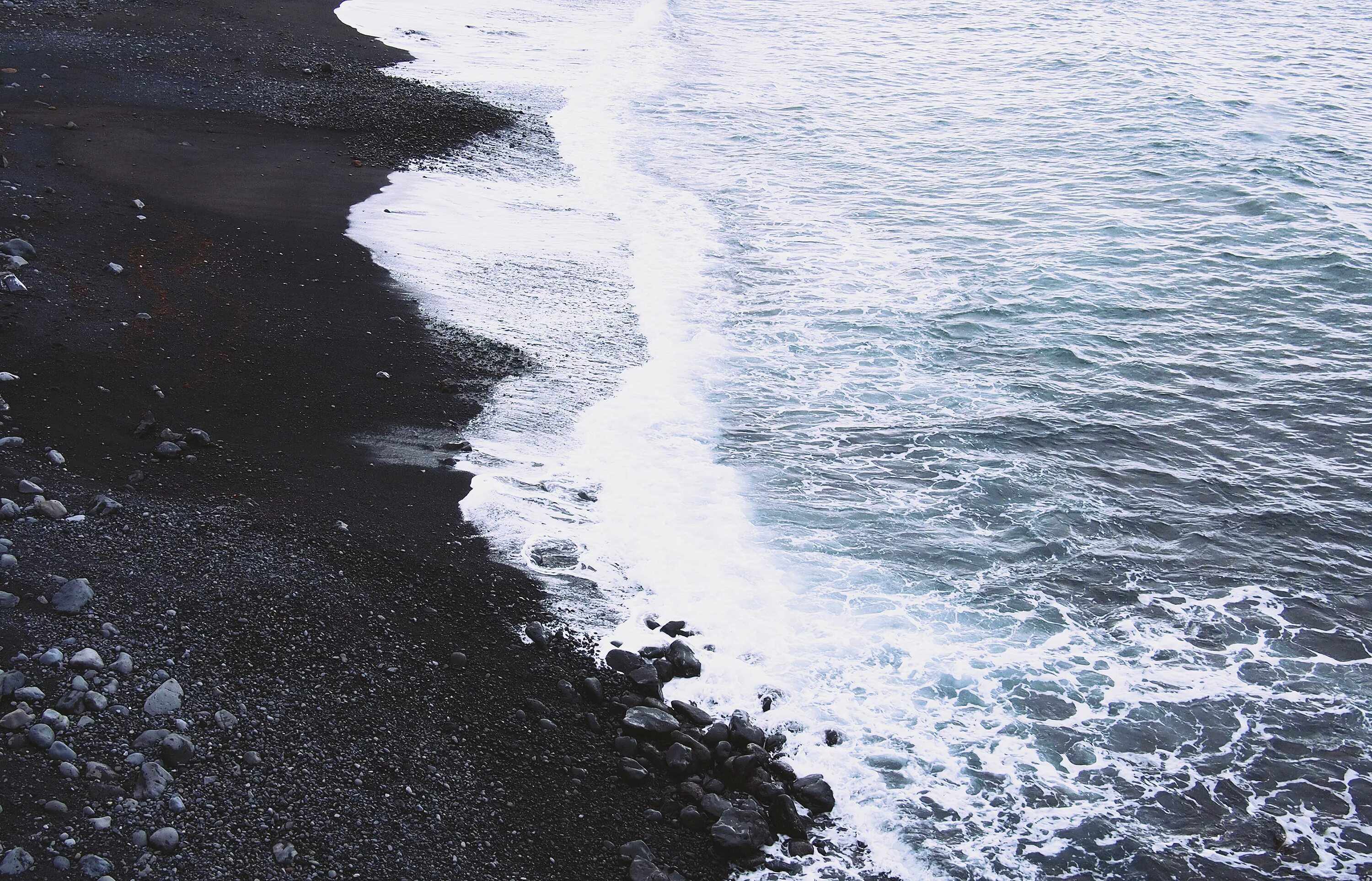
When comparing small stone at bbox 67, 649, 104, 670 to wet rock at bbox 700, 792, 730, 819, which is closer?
small stone at bbox 67, 649, 104, 670

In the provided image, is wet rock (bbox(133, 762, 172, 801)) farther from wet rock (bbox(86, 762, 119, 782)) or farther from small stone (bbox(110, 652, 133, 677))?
small stone (bbox(110, 652, 133, 677))

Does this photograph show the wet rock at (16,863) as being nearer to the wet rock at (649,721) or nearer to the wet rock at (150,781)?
the wet rock at (150,781)

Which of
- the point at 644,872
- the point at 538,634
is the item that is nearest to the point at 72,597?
the point at 538,634

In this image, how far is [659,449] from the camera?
42.1 feet

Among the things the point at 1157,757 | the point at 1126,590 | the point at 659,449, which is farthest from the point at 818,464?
the point at 1157,757

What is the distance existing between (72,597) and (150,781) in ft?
7.20

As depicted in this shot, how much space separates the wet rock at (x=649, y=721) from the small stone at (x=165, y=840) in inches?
140

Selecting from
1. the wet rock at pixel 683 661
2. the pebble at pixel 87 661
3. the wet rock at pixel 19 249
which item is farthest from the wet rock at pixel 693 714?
the wet rock at pixel 19 249

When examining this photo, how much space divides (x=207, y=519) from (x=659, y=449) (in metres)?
5.61

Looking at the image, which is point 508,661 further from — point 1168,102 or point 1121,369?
point 1168,102

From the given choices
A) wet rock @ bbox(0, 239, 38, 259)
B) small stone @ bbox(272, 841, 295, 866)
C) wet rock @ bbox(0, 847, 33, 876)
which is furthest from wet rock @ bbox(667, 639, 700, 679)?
wet rock @ bbox(0, 239, 38, 259)

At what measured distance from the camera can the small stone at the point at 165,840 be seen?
6070mm

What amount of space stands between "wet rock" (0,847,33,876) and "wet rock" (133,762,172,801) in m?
0.68

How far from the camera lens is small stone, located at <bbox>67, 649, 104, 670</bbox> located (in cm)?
715
